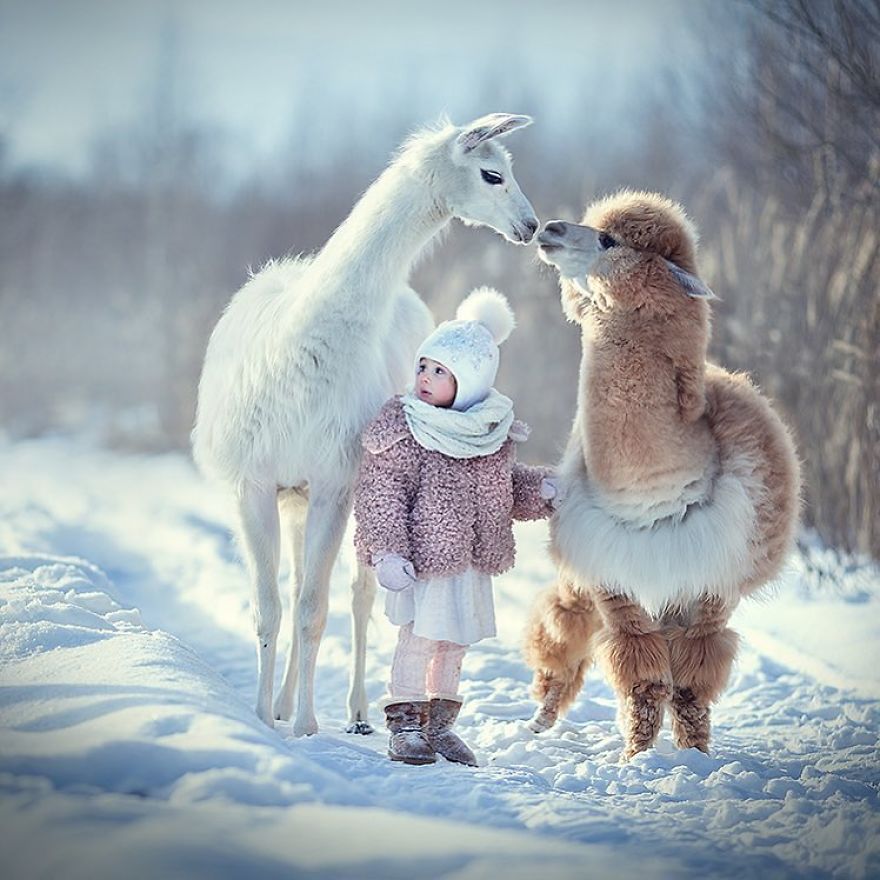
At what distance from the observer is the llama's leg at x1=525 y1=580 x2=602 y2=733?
4324 mm

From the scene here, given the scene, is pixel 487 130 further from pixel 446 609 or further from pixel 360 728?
pixel 360 728

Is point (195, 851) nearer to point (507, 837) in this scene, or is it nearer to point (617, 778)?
point (507, 837)

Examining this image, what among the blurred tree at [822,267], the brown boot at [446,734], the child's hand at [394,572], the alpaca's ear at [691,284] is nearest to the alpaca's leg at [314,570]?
the child's hand at [394,572]

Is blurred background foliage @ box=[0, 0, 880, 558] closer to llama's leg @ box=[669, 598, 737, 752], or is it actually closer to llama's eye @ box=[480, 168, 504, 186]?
llama's eye @ box=[480, 168, 504, 186]

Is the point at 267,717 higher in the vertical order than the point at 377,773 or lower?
higher

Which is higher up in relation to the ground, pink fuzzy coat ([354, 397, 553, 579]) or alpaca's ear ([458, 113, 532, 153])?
alpaca's ear ([458, 113, 532, 153])

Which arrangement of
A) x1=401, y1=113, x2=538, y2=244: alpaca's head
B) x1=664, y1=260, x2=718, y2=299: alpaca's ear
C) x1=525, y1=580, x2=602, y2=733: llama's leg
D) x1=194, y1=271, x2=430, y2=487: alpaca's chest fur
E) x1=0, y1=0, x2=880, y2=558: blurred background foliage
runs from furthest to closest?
1. x1=0, y1=0, x2=880, y2=558: blurred background foliage
2. x1=525, y1=580, x2=602, y2=733: llama's leg
3. x1=401, y1=113, x2=538, y2=244: alpaca's head
4. x1=194, y1=271, x2=430, y2=487: alpaca's chest fur
5. x1=664, y1=260, x2=718, y2=299: alpaca's ear

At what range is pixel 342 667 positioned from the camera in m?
5.54

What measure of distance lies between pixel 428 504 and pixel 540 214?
9538mm

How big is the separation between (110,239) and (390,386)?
27400mm

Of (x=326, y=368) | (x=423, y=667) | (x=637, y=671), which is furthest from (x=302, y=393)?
(x=637, y=671)

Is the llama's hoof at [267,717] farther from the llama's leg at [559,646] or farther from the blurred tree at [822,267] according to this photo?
the blurred tree at [822,267]

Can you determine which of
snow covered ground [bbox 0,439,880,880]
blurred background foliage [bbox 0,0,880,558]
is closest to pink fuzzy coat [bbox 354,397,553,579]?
snow covered ground [bbox 0,439,880,880]

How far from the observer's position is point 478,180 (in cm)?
417
